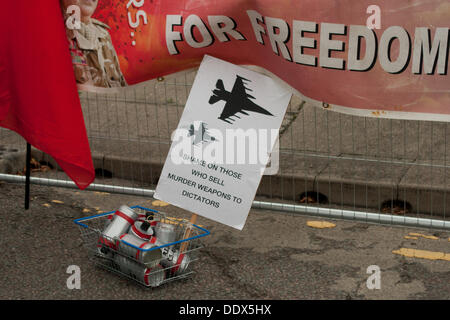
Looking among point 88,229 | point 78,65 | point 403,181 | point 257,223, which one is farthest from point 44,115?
point 403,181

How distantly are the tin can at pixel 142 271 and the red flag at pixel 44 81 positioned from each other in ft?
2.54

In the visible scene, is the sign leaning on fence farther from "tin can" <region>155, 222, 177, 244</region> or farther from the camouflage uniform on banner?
the camouflage uniform on banner

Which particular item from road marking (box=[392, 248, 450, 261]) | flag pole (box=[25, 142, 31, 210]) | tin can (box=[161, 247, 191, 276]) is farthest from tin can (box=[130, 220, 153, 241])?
road marking (box=[392, 248, 450, 261])

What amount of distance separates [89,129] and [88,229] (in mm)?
1819

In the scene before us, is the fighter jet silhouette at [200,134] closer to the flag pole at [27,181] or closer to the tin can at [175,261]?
the tin can at [175,261]

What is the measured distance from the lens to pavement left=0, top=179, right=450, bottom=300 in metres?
5.30

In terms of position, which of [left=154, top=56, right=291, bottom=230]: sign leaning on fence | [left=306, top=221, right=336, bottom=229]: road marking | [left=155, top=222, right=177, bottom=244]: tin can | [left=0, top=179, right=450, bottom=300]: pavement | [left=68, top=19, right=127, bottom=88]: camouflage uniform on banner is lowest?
[left=0, top=179, right=450, bottom=300]: pavement

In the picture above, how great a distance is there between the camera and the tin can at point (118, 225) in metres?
5.43

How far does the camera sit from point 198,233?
5.83m

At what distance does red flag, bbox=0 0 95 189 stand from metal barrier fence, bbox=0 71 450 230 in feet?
2.54

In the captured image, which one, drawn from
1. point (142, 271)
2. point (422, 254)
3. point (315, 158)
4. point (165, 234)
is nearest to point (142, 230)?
point (165, 234)

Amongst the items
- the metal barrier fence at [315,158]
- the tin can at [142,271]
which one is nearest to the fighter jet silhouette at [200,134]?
the tin can at [142,271]

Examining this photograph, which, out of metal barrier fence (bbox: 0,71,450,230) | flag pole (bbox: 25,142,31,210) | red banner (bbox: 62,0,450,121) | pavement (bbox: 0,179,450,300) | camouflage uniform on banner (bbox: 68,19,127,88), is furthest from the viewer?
metal barrier fence (bbox: 0,71,450,230)

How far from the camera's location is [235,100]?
529 cm
